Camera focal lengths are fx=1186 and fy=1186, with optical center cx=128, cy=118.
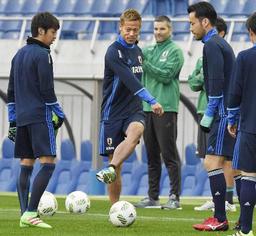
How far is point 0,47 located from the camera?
70.0 feet

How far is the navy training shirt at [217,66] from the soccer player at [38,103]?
4.39 ft

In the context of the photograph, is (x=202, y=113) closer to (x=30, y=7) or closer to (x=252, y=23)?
(x=252, y=23)

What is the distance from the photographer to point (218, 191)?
1028 centimetres

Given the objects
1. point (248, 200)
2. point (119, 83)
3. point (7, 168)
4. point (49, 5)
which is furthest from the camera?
point (49, 5)

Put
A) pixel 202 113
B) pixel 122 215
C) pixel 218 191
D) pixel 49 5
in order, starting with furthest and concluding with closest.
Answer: pixel 49 5
pixel 202 113
pixel 122 215
pixel 218 191

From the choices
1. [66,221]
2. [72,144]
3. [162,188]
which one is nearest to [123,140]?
[66,221]

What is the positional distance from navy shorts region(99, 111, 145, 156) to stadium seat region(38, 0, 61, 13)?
45.5ft

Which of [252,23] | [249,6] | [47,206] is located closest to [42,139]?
[47,206]

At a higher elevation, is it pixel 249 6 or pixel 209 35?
pixel 249 6

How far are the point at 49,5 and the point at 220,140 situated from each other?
1591 cm

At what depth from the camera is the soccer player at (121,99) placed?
38.6ft

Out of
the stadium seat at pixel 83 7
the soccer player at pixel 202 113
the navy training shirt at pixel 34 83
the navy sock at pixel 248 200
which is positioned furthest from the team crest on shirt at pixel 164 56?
the stadium seat at pixel 83 7

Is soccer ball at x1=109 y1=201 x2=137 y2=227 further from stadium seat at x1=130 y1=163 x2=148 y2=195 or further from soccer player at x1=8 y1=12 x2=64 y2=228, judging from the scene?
stadium seat at x1=130 y1=163 x2=148 y2=195

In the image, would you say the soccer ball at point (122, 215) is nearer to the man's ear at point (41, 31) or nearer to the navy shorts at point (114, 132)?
the navy shorts at point (114, 132)
